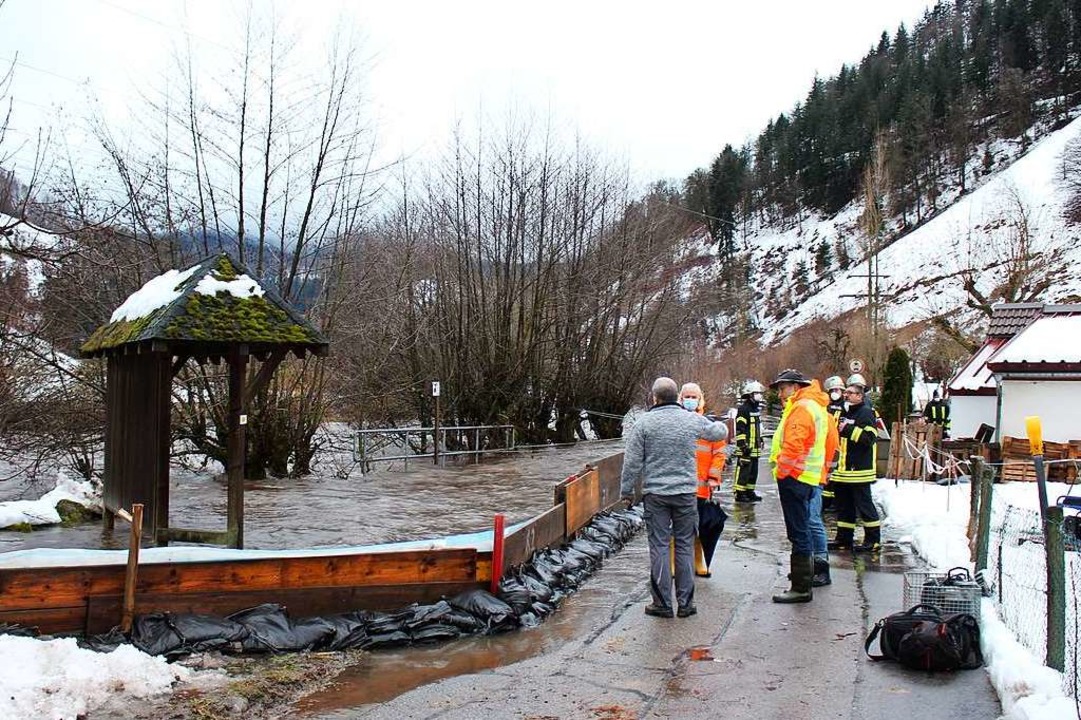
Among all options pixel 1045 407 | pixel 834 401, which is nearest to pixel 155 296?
pixel 834 401

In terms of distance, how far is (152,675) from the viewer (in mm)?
5902

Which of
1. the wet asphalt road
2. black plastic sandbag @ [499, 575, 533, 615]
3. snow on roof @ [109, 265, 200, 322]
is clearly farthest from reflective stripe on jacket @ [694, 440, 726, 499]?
snow on roof @ [109, 265, 200, 322]

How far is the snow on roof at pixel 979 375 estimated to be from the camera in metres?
25.7

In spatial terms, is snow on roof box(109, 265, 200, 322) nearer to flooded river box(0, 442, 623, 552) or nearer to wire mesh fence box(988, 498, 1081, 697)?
flooded river box(0, 442, 623, 552)

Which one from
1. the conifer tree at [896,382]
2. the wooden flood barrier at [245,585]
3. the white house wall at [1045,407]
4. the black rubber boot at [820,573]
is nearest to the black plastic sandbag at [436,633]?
the wooden flood barrier at [245,585]

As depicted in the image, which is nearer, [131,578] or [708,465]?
[131,578]

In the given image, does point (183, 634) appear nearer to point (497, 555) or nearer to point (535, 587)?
point (497, 555)

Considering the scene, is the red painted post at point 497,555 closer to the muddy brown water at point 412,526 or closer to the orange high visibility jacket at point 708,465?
the muddy brown water at point 412,526

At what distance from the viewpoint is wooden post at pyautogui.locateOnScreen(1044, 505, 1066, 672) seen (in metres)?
5.11

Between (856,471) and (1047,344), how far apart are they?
46.5 feet

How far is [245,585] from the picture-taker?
7.26 metres

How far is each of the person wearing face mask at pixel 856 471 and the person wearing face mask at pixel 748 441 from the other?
410 centimetres

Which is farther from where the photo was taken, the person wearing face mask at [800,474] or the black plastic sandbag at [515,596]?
the person wearing face mask at [800,474]

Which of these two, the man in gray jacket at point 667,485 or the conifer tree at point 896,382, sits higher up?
the conifer tree at point 896,382
